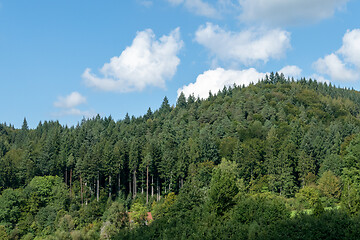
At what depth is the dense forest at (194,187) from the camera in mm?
37688

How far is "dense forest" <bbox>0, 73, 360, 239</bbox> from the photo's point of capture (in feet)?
124

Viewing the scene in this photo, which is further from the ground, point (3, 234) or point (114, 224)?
point (114, 224)

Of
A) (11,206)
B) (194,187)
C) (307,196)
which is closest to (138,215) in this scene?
(194,187)

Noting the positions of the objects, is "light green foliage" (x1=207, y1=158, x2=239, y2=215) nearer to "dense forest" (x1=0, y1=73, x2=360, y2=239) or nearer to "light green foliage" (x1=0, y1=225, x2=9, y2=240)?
"dense forest" (x1=0, y1=73, x2=360, y2=239)

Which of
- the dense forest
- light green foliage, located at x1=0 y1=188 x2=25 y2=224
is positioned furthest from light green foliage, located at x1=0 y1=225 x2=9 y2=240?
light green foliage, located at x1=0 y1=188 x2=25 y2=224

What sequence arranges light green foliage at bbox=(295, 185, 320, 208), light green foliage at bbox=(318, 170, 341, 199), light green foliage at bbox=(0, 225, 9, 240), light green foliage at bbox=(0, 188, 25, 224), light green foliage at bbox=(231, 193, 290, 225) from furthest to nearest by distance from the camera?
1. light green foliage at bbox=(0, 188, 25, 224)
2. light green foliage at bbox=(318, 170, 341, 199)
3. light green foliage at bbox=(0, 225, 9, 240)
4. light green foliage at bbox=(295, 185, 320, 208)
5. light green foliage at bbox=(231, 193, 290, 225)

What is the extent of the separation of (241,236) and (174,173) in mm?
49044

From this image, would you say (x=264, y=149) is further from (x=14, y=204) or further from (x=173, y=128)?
(x=14, y=204)

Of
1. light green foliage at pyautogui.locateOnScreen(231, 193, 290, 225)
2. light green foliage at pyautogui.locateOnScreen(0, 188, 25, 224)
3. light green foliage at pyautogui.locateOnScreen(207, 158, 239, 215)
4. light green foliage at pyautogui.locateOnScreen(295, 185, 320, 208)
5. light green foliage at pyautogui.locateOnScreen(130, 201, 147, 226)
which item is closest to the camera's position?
light green foliage at pyautogui.locateOnScreen(231, 193, 290, 225)

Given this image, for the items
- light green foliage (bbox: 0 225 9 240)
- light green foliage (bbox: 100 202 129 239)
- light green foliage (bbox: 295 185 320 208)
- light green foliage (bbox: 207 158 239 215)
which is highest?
light green foliage (bbox: 207 158 239 215)

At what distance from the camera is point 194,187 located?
55531 millimetres

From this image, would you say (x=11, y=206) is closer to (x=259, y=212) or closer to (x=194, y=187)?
(x=194, y=187)

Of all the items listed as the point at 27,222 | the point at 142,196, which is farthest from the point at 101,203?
the point at 27,222

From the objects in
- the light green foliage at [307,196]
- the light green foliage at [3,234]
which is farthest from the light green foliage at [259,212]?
the light green foliage at [3,234]
